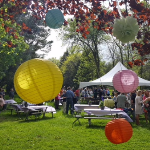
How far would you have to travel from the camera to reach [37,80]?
290cm

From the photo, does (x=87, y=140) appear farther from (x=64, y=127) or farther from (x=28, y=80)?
(x=28, y=80)

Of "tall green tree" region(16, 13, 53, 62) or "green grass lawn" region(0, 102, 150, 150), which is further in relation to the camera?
"tall green tree" region(16, 13, 53, 62)

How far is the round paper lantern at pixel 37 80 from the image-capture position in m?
2.91

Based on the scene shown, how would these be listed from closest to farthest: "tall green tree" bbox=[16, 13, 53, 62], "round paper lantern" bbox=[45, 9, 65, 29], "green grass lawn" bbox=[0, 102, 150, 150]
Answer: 1. "round paper lantern" bbox=[45, 9, 65, 29]
2. "green grass lawn" bbox=[0, 102, 150, 150]
3. "tall green tree" bbox=[16, 13, 53, 62]

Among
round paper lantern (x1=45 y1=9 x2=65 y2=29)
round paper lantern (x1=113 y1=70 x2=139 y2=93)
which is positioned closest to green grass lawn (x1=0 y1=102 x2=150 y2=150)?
round paper lantern (x1=113 y1=70 x2=139 y2=93)

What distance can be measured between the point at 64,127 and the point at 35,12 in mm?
5555

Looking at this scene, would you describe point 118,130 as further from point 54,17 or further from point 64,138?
point 64,138

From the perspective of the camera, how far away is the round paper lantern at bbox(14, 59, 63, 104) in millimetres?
2910

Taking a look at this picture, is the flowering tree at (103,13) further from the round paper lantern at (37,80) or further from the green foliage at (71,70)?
the green foliage at (71,70)

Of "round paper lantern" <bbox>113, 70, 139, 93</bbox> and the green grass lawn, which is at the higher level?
"round paper lantern" <bbox>113, 70, 139, 93</bbox>

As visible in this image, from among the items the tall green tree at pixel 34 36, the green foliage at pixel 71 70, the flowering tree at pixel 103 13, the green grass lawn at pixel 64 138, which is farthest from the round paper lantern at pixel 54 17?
the green foliage at pixel 71 70

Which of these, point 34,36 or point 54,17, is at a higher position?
point 34,36

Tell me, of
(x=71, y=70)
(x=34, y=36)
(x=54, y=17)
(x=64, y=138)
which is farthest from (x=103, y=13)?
(x=71, y=70)

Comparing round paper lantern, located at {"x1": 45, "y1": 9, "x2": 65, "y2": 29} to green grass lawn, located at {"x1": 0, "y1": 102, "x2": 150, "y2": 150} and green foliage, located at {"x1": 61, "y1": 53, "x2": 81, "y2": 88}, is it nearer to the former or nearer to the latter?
green grass lawn, located at {"x1": 0, "y1": 102, "x2": 150, "y2": 150}
